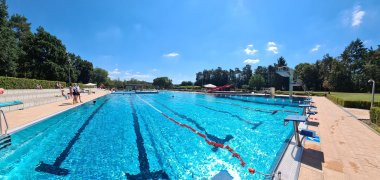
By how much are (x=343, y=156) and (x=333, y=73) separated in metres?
37.9

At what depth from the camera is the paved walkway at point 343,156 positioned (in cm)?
312

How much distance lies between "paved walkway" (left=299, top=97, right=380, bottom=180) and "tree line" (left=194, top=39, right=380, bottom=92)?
30449mm

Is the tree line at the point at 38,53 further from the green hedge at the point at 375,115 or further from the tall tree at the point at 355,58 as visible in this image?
the tall tree at the point at 355,58

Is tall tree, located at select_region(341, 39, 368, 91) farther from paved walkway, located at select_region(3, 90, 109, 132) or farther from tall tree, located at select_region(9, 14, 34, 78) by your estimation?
tall tree, located at select_region(9, 14, 34, 78)

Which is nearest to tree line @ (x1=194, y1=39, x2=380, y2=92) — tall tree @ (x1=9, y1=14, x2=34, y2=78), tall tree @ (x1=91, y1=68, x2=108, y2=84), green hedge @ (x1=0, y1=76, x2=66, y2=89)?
green hedge @ (x1=0, y1=76, x2=66, y2=89)

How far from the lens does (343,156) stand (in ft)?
12.8

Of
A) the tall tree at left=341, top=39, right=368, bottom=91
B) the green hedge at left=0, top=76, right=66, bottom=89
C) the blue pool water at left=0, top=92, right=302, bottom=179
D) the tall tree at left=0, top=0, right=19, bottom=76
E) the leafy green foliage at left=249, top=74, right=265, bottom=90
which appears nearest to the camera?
the blue pool water at left=0, top=92, right=302, bottom=179

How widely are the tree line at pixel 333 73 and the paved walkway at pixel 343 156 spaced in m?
30.4

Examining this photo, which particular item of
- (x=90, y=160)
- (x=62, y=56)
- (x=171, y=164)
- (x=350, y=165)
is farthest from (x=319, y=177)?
Answer: (x=62, y=56)

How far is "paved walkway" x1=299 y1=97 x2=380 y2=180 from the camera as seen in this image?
3.12 m

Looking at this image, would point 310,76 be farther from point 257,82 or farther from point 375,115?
point 375,115

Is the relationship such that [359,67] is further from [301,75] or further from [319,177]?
[319,177]

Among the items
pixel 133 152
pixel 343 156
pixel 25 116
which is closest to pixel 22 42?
pixel 25 116

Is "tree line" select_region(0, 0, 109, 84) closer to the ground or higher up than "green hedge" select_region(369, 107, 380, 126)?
higher up
